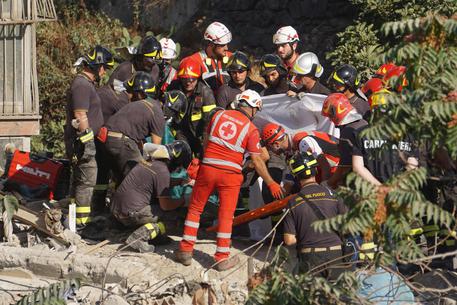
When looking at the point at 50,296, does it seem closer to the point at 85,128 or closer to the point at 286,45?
the point at 85,128

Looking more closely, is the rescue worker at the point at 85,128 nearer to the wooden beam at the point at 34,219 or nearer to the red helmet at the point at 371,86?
the wooden beam at the point at 34,219

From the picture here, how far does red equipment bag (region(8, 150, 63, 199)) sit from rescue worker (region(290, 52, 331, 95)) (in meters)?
3.09

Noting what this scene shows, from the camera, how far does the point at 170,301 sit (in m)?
10.0

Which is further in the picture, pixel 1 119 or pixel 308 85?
pixel 1 119

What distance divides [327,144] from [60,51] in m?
9.27

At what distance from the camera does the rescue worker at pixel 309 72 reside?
12414 mm

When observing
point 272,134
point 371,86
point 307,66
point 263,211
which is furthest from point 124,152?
point 371,86

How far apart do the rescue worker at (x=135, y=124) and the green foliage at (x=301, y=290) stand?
5.09 metres

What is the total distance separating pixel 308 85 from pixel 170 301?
11.8 feet

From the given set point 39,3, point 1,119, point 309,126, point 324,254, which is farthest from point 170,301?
point 39,3

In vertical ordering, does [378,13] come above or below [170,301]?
above

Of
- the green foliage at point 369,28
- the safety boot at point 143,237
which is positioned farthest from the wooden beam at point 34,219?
the green foliage at point 369,28

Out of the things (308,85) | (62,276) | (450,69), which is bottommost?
(62,276)

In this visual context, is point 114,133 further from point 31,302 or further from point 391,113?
point 391,113
